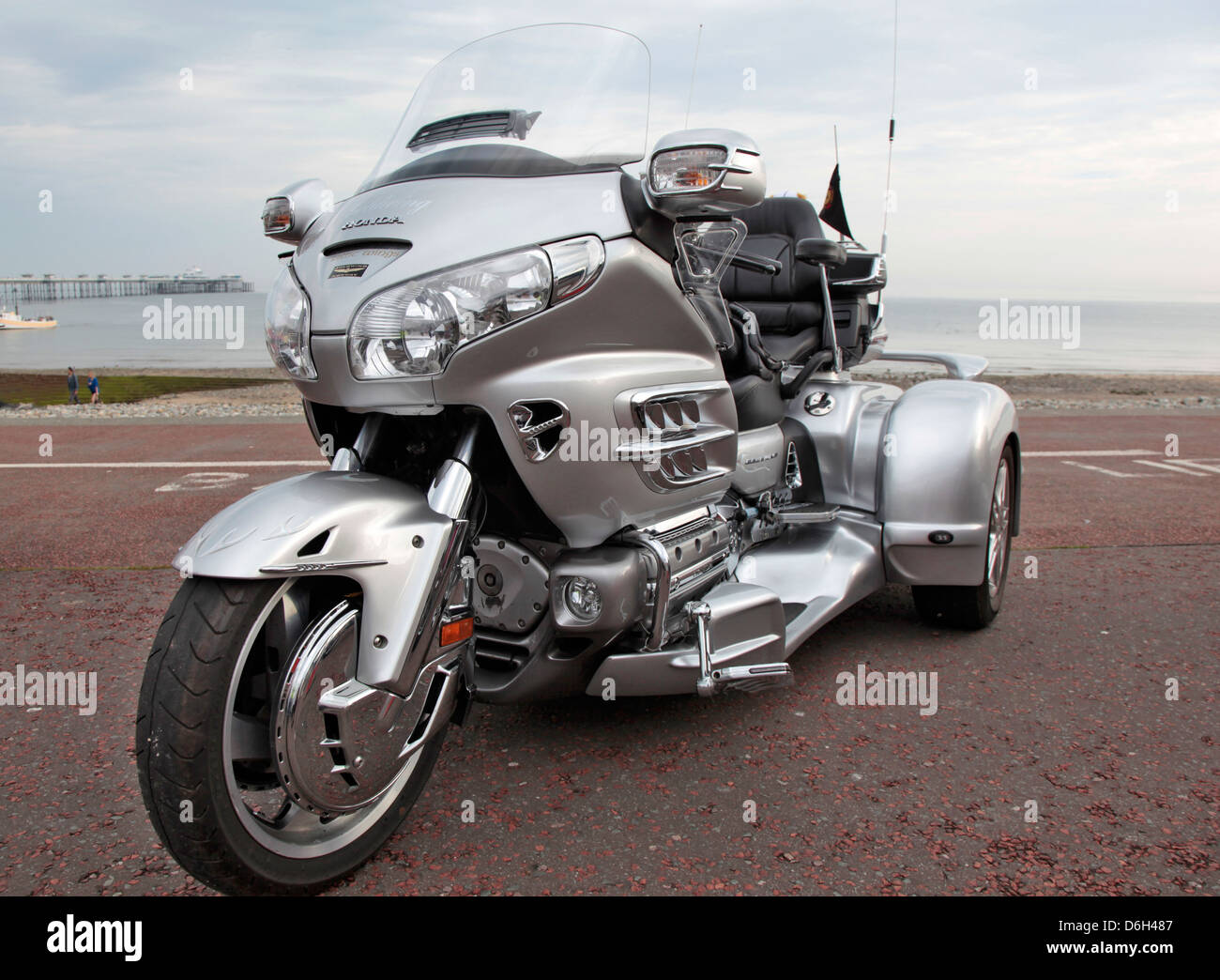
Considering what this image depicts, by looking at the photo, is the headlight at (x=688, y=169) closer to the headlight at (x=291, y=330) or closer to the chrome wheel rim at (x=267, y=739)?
the headlight at (x=291, y=330)

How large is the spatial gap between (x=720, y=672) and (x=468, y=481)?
97cm

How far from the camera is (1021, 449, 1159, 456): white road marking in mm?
9180

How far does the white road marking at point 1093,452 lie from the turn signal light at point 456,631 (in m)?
7.82

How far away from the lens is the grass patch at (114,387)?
19.9 metres

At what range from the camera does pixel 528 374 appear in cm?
240

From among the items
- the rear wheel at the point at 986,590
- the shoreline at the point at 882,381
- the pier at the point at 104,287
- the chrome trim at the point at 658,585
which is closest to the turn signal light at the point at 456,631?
the chrome trim at the point at 658,585

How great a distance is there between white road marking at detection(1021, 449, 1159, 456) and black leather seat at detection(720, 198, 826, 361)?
17.8ft

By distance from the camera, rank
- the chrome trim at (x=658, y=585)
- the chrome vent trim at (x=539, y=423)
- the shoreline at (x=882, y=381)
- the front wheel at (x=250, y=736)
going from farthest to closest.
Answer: the shoreline at (x=882, y=381)
the chrome trim at (x=658, y=585)
the chrome vent trim at (x=539, y=423)
the front wheel at (x=250, y=736)

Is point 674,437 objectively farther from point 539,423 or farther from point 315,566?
point 315,566

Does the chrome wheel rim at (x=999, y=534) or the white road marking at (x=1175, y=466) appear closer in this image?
the chrome wheel rim at (x=999, y=534)

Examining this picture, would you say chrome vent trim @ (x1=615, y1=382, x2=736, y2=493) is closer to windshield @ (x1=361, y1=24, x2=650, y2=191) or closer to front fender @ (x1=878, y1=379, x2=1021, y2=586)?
windshield @ (x1=361, y1=24, x2=650, y2=191)

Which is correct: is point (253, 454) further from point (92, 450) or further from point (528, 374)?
point (528, 374)

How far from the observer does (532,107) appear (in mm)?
2688
